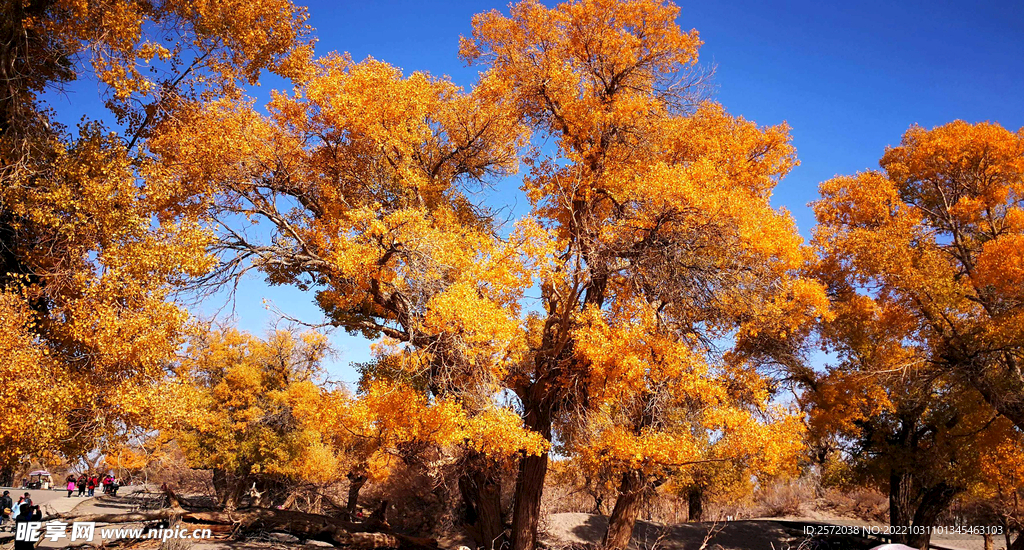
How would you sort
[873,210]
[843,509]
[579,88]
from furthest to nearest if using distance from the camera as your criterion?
[843,509] < [873,210] < [579,88]

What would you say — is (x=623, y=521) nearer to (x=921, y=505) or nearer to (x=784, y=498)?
(x=921, y=505)

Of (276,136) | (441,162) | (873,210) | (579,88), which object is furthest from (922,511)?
(276,136)

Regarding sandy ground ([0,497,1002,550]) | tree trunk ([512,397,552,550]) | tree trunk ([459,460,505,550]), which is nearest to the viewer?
tree trunk ([512,397,552,550])

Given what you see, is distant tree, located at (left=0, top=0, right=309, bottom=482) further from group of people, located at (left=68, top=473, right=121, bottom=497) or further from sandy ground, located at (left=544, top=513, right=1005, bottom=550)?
group of people, located at (left=68, top=473, right=121, bottom=497)

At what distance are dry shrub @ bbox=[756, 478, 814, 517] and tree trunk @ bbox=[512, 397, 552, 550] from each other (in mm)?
22168

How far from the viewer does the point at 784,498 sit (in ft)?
104

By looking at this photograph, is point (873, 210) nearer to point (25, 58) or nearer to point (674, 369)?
point (674, 369)

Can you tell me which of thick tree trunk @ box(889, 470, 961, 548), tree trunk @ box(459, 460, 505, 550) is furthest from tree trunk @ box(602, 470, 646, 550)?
thick tree trunk @ box(889, 470, 961, 548)

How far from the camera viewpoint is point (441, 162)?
12.8 meters

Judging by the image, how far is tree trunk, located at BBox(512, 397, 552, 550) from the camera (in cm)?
1100

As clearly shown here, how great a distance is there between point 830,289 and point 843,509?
797 inches

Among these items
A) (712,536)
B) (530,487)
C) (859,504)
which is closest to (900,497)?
(712,536)

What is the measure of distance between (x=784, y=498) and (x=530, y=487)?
26548 millimetres

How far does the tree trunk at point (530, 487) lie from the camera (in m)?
11.0
